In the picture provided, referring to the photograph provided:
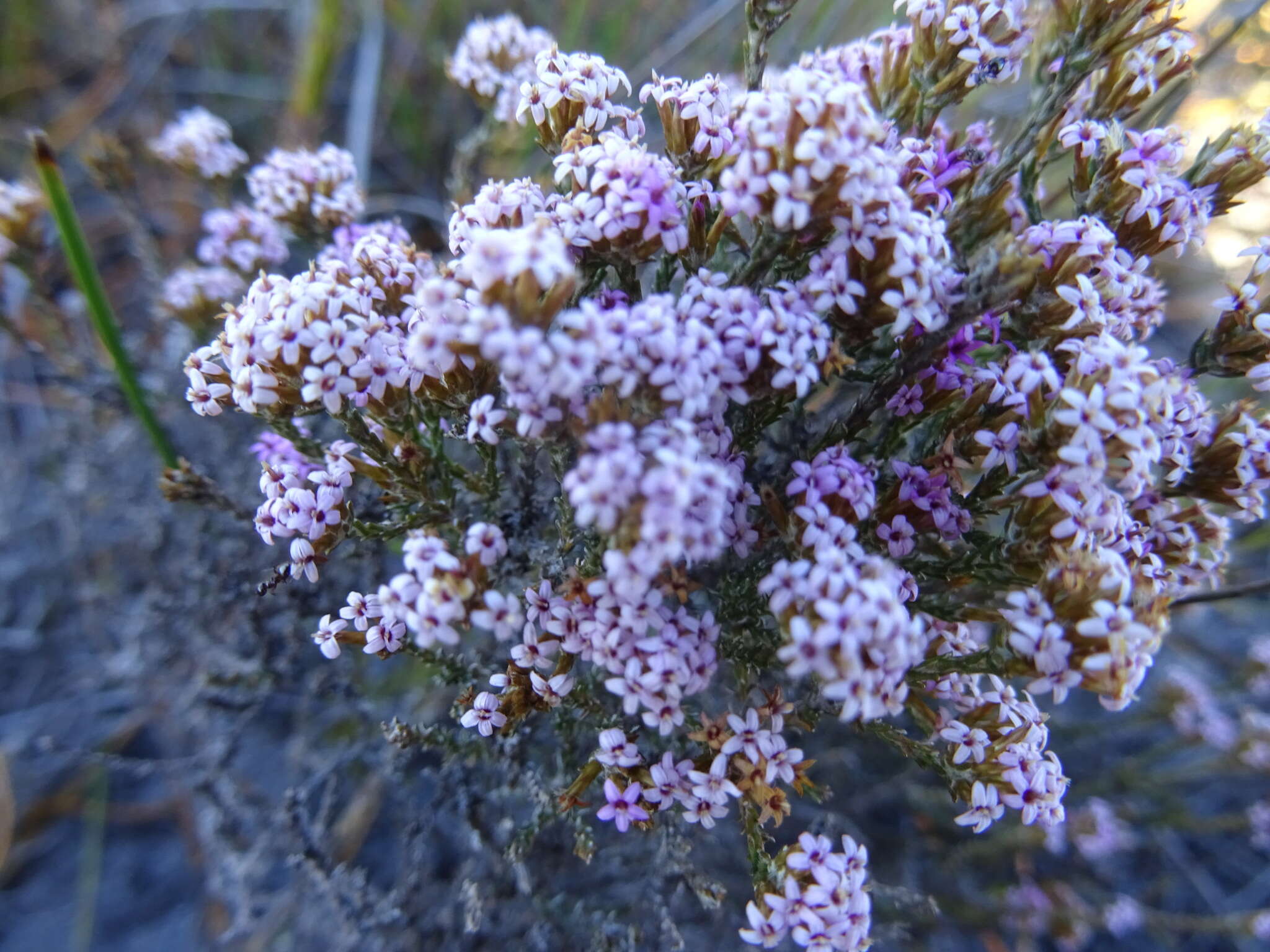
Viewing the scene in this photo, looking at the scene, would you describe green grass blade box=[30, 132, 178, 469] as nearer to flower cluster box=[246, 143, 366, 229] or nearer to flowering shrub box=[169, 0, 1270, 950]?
flower cluster box=[246, 143, 366, 229]

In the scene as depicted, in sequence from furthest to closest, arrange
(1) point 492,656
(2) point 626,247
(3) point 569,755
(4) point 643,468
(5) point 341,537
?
(1) point 492,656, (3) point 569,755, (5) point 341,537, (2) point 626,247, (4) point 643,468

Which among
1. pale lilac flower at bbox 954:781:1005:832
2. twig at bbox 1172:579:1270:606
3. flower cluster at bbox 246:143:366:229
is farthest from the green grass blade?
twig at bbox 1172:579:1270:606

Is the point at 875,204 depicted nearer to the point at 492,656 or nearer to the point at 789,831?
the point at 492,656

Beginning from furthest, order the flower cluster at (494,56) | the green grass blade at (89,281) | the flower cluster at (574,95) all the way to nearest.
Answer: the flower cluster at (494,56) < the green grass blade at (89,281) < the flower cluster at (574,95)

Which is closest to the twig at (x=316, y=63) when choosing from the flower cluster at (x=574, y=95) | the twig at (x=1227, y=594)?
the flower cluster at (x=574, y=95)

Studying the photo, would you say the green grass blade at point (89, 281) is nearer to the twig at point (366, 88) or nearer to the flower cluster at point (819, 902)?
the twig at point (366, 88)

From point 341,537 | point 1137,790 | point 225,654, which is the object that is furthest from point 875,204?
point 1137,790

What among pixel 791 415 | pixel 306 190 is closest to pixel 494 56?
pixel 306 190
